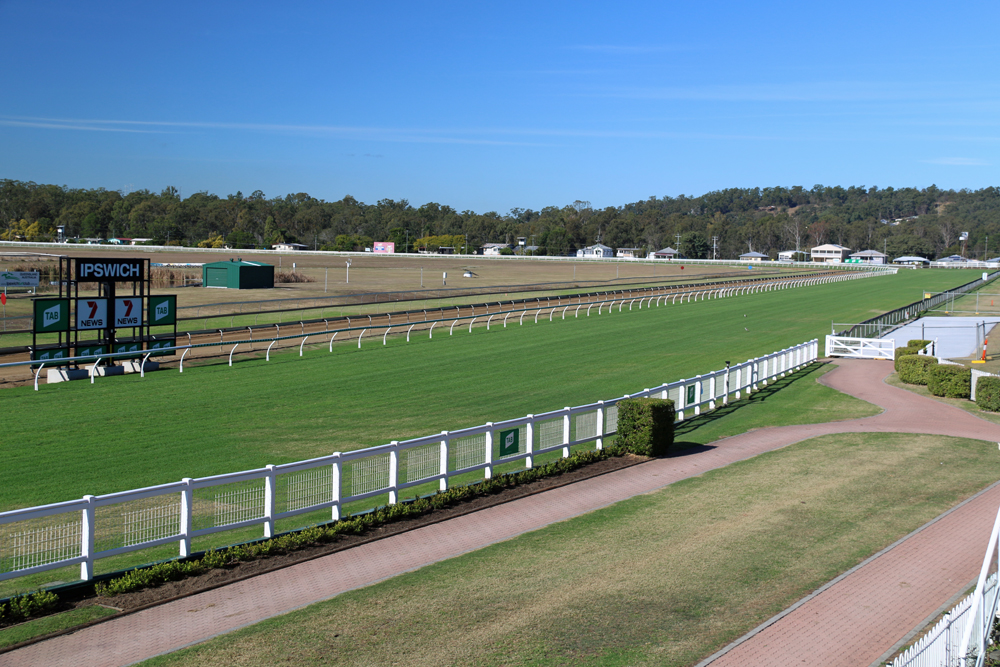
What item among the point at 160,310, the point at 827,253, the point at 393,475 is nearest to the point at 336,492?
the point at 393,475

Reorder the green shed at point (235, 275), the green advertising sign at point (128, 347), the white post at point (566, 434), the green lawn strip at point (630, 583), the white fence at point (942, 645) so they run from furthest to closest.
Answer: the green shed at point (235, 275)
the green advertising sign at point (128, 347)
the white post at point (566, 434)
the green lawn strip at point (630, 583)
the white fence at point (942, 645)

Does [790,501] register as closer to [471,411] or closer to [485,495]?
[485,495]

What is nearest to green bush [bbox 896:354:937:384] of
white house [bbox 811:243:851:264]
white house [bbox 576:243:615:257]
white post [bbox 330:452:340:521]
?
white post [bbox 330:452:340:521]

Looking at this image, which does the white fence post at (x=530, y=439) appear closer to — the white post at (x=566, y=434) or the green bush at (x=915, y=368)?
the white post at (x=566, y=434)

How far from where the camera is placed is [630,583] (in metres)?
8.66

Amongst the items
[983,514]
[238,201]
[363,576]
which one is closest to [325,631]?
[363,576]

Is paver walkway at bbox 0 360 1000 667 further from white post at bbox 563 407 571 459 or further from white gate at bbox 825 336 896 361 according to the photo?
white gate at bbox 825 336 896 361

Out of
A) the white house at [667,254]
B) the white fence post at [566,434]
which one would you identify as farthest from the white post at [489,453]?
the white house at [667,254]

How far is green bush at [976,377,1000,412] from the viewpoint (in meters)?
20.4

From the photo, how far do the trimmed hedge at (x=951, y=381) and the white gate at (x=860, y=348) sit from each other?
23.7 feet

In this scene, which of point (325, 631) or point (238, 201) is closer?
point (325, 631)

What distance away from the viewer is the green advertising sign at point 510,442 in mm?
13164

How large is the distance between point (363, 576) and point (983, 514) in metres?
8.77

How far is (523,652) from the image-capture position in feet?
22.8
